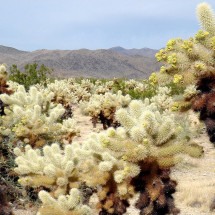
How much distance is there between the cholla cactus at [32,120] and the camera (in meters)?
8.29

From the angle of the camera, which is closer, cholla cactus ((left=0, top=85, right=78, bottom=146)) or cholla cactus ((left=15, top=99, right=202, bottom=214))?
cholla cactus ((left=15, top=99, right=202, bottom=214))

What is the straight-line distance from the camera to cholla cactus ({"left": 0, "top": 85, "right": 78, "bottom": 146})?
8289 mm

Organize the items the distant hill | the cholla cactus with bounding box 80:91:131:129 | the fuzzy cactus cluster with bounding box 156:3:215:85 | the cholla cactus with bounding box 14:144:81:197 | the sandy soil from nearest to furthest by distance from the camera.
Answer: the fuzzy cactus cluster with bounding box 156:3:215:85 → the cholla cactus with bounding box 14:144:81:197 → the sandy soil → the cholla cactus with bounding box 80:91:131:129 → the distant hill

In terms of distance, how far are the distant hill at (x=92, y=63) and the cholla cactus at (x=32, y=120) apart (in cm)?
10220

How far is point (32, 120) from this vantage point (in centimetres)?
838

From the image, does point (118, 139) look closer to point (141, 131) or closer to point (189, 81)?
point (141, 131)

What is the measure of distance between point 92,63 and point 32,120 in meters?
118

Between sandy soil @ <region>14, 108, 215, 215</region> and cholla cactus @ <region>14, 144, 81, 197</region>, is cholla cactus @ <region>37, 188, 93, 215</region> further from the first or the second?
sandy soil @ <region>14, 108, 215, 215</region>

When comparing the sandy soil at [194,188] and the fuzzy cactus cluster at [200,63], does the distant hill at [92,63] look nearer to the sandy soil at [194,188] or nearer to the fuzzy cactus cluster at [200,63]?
the sandy soil at [194,188]

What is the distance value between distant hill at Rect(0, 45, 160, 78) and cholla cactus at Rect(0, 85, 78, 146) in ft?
335

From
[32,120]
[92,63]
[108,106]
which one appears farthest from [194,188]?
[92,63]

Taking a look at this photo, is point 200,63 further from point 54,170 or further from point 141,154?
point 54,170

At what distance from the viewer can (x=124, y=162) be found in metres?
5.02

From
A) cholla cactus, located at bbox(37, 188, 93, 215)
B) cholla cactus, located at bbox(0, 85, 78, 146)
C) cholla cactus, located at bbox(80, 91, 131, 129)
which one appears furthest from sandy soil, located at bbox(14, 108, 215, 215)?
cholla cactus, located at bbox(80, 91, 131, 129)
